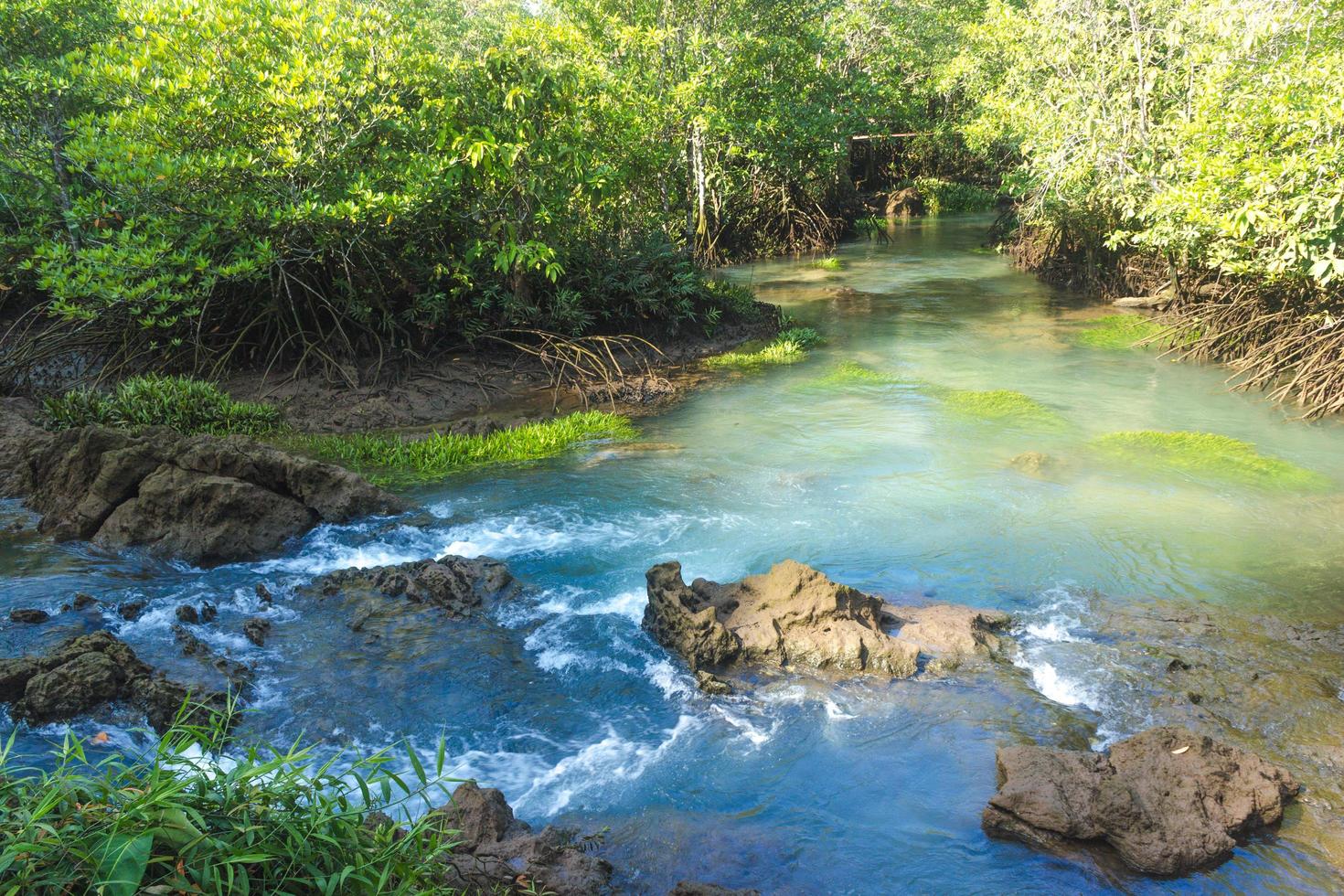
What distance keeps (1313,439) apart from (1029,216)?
10898 mm

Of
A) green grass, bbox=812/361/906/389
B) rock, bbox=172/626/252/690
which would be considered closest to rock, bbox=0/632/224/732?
rock, bbox=172/626/252/690

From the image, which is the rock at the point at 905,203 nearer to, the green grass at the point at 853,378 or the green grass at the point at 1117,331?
the green grass at the point at 1117,331

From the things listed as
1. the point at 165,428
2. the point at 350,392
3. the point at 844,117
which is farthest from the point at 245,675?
the point at 844,117

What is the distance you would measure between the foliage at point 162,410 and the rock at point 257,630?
204 inches

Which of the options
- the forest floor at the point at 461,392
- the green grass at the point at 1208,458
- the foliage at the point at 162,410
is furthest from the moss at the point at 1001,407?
the foliage at the point at 162,410

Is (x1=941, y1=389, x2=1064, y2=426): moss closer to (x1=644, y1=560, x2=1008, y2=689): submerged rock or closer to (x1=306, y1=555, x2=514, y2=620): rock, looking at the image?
(x1=644, y1=560, x2=1008, y2=689): submerged rock

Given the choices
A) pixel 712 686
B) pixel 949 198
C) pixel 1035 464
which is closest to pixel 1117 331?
pixel 1035 464

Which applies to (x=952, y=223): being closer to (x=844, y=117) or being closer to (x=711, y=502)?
(x=844, y=117)

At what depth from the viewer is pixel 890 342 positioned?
18.1m

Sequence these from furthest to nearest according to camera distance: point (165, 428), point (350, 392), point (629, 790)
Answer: point (350, 392) → point (165, 428) → point (629, 790)

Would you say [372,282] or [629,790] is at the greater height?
[372,282]

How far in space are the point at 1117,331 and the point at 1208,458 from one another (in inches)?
289

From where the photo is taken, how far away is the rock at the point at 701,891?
4645 mm

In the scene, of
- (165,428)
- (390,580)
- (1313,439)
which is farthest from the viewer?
(1313,439)
